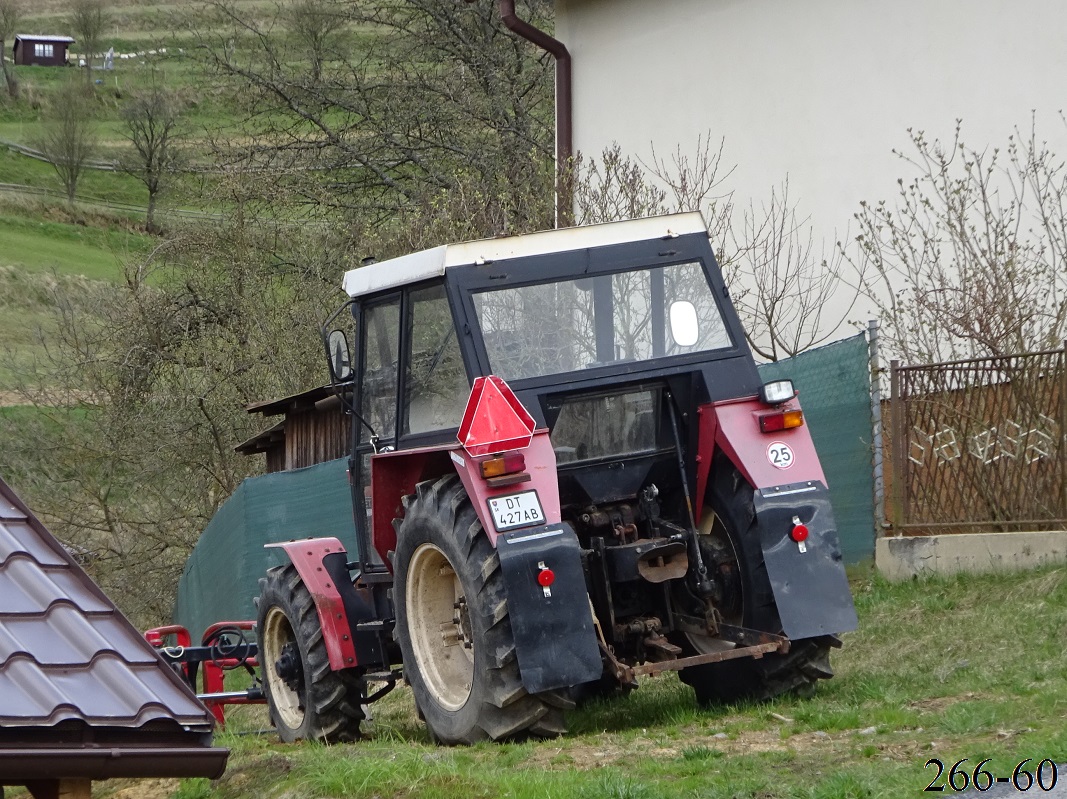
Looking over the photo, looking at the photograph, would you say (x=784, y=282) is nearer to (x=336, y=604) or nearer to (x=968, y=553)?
(x=968, y=553)

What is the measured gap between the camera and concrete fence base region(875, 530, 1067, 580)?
9766 mm

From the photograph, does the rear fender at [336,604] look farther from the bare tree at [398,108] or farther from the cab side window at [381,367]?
the bare tree at [398,108]

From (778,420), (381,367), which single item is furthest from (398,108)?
(778,420)

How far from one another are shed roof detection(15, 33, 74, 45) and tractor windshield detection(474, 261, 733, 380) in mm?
78922

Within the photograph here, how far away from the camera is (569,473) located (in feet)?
24.5

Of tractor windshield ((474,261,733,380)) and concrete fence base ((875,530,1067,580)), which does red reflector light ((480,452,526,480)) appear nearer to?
tractor windshield ((474,261,733,380))

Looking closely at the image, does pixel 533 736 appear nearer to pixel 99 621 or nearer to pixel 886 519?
pixel 99 621

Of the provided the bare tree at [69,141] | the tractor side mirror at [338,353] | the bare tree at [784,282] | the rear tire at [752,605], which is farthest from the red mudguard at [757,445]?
the bare tree at [69,141]

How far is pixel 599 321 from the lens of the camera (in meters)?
7.57

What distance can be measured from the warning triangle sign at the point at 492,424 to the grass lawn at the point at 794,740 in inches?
54.2

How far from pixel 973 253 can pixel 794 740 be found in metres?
5.69

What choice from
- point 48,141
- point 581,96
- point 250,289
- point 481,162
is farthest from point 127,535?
point 48,141

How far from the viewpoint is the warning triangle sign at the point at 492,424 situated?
6809 mm

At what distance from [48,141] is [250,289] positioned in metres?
39.7
